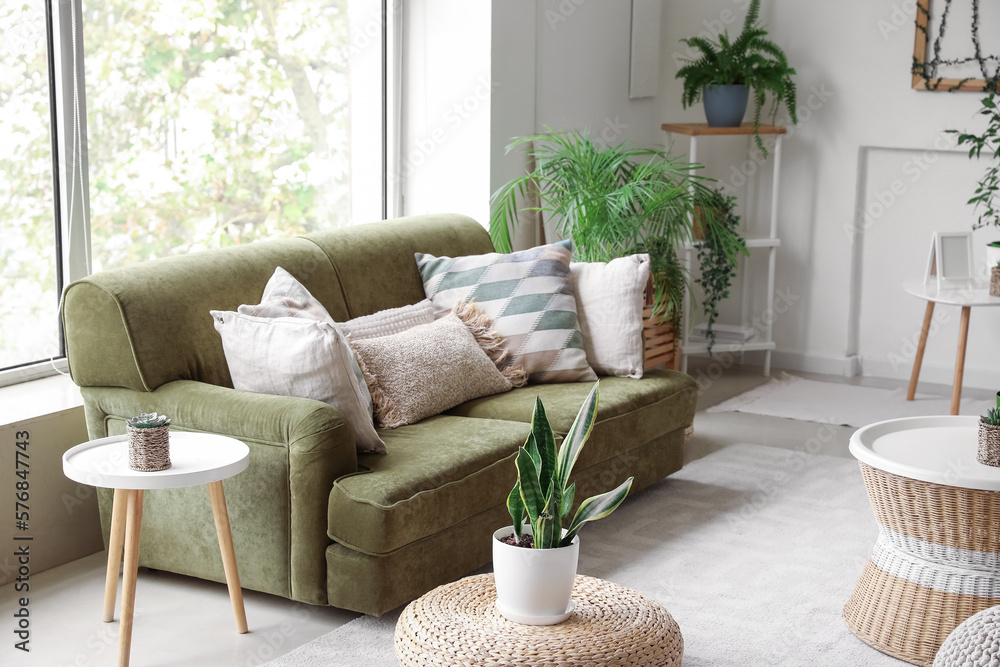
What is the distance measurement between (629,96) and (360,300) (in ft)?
8.28

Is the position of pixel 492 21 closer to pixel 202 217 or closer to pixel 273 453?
pixel 202 217

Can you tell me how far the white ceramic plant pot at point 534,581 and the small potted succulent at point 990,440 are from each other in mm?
1086

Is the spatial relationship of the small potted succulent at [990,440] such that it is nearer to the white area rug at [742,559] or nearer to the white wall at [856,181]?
the white area rug at [742,559]

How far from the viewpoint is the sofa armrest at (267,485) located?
261 cm

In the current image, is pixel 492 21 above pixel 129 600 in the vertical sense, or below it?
above

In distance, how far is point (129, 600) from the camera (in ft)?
7.90

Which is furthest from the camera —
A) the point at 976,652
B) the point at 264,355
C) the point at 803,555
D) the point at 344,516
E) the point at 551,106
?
the point at 551,106

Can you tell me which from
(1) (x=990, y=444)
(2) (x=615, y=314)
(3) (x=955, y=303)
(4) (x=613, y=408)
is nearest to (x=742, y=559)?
(4) (x=613, y=408)

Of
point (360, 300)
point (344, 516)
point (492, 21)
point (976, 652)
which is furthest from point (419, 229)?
point (976, 652)

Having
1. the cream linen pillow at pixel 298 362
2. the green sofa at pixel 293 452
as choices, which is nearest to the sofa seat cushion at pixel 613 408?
the green sofa at pixel 293 452

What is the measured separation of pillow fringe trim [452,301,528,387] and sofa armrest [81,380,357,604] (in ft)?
3.10

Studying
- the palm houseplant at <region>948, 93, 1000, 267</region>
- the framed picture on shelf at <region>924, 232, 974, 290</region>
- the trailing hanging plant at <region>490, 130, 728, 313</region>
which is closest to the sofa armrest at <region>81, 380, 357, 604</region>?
the trailing hanging plant at <region>490, 130, 728, 313</region>

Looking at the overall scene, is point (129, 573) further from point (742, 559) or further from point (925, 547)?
point (925, 547)

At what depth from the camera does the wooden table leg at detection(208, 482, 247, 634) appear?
253 cm
